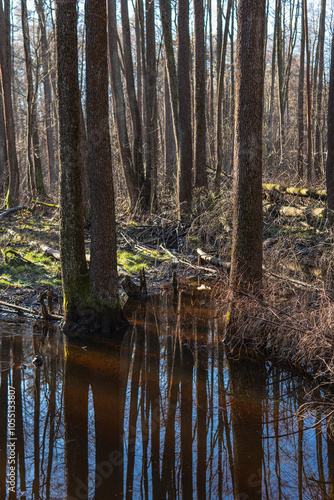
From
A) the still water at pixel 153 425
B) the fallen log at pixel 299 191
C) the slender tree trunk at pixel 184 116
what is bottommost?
the still water at pixel 153 425

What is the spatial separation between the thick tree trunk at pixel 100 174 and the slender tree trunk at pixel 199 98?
6.01 metres

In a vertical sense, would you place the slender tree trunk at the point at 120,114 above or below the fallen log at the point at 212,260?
above

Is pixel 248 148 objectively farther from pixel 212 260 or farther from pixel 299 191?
pixel 299 191

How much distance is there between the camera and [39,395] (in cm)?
568

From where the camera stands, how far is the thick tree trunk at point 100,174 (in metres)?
7.29

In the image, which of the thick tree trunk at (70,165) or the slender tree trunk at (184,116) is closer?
the thick tree trunk at (70,165)

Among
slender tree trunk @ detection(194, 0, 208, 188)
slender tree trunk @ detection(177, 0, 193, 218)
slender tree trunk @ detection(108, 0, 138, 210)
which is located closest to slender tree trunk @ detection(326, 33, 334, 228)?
slender tree trunk @ detection(194, 0, 208, 188)

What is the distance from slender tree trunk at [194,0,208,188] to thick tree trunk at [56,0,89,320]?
6.22m

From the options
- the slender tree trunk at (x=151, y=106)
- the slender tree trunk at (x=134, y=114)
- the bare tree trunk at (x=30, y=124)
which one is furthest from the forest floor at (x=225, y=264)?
the bare tree trunk at (x=30, y=124)

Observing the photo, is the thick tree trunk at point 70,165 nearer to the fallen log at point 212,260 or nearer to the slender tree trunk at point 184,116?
the fallen log at point 212,260

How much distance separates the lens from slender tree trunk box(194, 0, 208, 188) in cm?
1275

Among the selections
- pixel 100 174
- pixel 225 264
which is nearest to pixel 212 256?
pixel 225 264

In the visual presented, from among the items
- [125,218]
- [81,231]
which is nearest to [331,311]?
[81,231]

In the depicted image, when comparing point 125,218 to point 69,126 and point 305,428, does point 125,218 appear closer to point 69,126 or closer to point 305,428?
point 69,126
